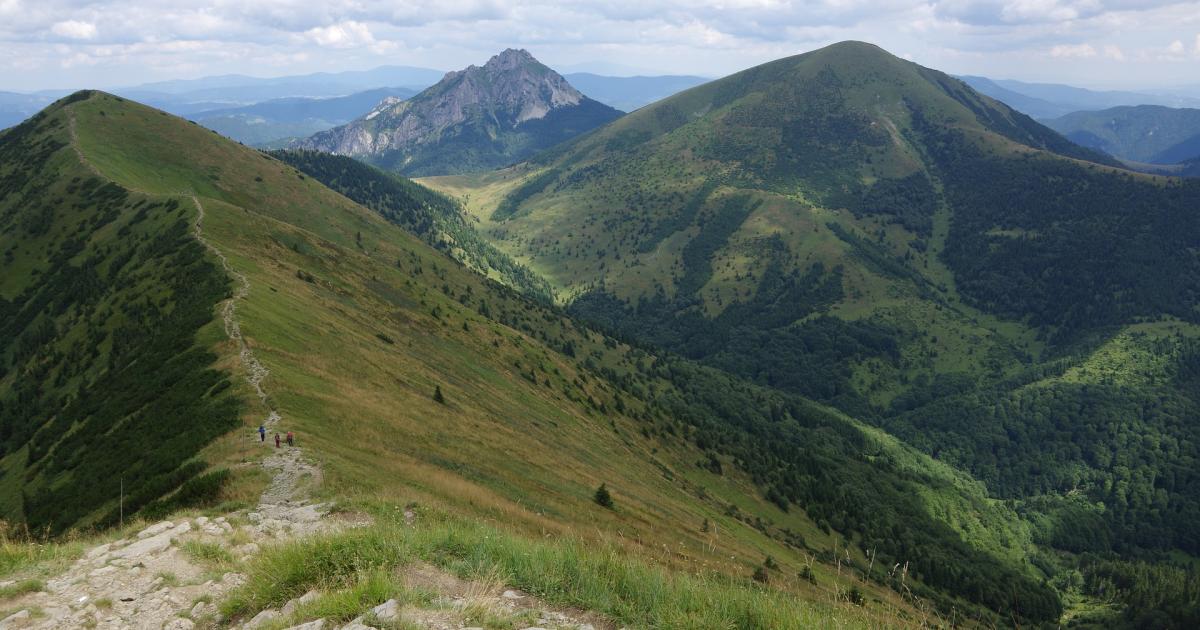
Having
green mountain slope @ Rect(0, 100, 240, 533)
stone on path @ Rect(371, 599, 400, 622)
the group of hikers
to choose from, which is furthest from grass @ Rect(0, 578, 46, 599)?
the group of hikers

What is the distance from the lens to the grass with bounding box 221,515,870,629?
1095cm

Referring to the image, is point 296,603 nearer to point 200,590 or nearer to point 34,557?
point 200,590

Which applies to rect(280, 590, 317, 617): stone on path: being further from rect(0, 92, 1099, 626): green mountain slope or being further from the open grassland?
rect(0, 92, 1099, 626): green mountain slope

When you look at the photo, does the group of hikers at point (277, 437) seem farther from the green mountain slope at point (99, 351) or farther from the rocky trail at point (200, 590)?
the rocky trail at point (200, 590)

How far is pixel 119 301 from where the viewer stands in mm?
74500

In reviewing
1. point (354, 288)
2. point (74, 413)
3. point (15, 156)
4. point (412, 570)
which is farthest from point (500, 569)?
point (15, 156)

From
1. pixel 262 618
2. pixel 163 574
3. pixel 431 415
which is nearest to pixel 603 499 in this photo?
pixel 431 415

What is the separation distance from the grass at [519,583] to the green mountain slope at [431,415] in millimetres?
1709

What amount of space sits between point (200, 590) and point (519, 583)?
8.66 meters

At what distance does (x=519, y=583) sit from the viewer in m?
12.8

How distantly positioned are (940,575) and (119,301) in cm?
15756

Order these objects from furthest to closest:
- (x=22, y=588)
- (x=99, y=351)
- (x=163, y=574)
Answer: (x=99, y=351), (x=163, y=574), (x=22, y=588)

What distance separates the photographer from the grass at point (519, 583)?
10.9 meters

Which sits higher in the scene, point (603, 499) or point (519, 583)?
point (519, 583)
